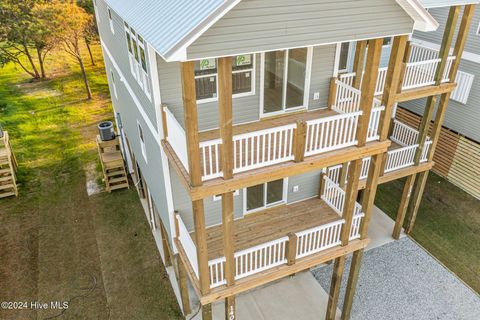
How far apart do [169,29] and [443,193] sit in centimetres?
1664

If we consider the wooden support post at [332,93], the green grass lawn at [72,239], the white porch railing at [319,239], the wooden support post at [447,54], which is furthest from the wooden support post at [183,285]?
the wooden support post at [447,54]

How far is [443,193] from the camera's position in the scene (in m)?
18.3

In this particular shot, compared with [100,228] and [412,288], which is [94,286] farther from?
[412,288]

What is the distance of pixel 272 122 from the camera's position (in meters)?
11.0

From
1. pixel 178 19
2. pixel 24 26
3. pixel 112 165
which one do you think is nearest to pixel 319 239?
pixel 178 19

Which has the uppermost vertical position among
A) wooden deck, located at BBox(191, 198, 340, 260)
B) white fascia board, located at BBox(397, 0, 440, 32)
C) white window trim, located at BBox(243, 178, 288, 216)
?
white fascia board, located at BBox(397, 0, 440, 32)

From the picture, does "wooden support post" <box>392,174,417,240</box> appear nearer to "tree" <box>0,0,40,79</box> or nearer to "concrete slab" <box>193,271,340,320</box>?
"concrete slab" <box>193,271,340,320</box>

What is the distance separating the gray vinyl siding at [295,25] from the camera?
655 centimetres

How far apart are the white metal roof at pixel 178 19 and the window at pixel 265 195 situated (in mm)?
6148

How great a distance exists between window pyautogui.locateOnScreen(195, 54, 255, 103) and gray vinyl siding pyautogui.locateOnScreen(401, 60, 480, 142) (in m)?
12.4

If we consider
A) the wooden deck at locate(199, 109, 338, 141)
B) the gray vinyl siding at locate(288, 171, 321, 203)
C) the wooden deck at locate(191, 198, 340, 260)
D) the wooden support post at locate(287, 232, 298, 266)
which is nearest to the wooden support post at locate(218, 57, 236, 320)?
the wooden support post at locate(287, 232, 298, 266)

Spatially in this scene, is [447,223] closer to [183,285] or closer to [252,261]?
[252,261]

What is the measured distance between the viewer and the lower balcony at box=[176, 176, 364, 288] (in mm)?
9680

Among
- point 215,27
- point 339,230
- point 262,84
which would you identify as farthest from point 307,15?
point 339,230
